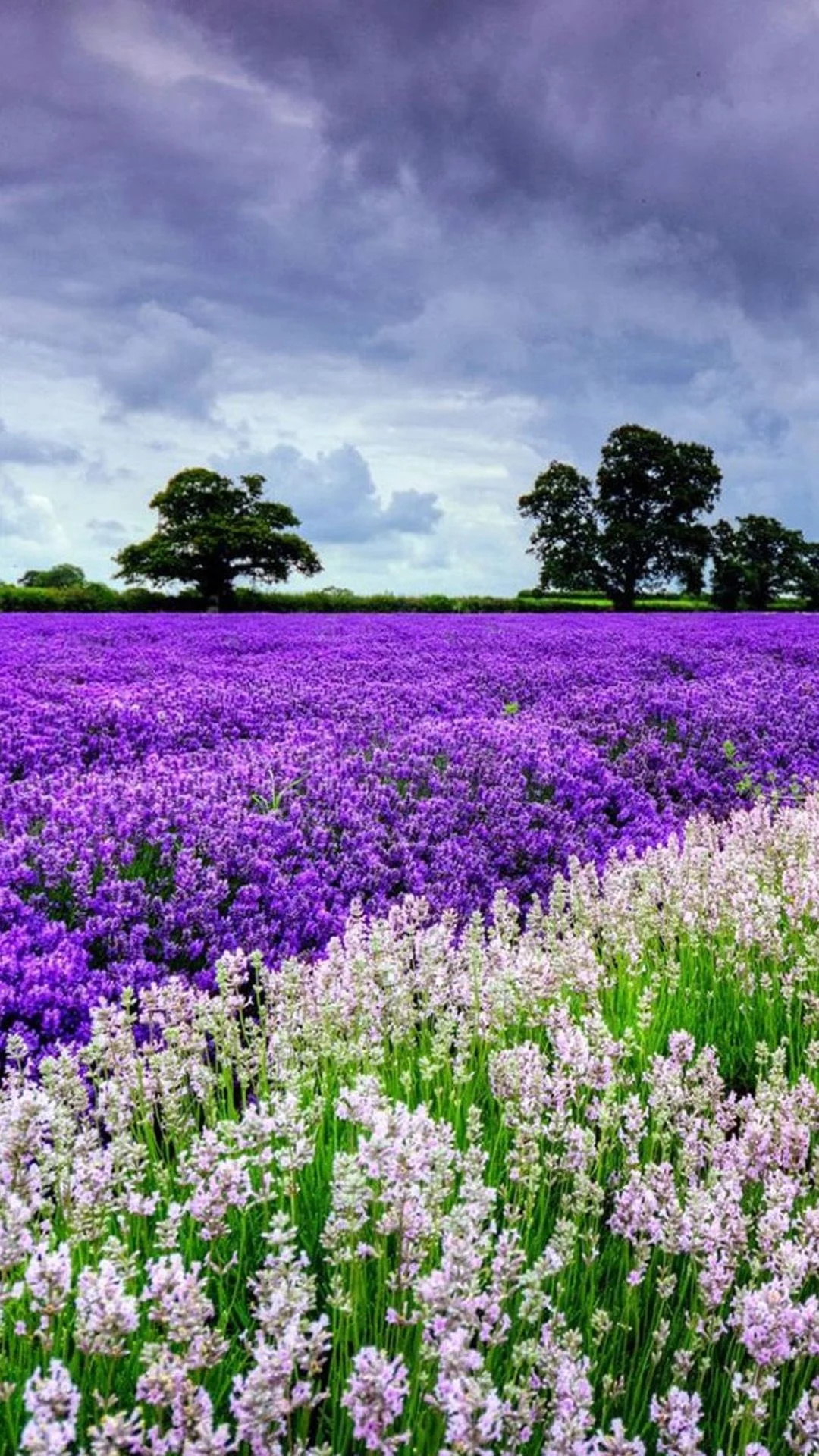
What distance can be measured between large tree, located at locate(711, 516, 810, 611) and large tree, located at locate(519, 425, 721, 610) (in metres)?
4.32

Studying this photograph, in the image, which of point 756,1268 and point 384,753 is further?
point 384,753

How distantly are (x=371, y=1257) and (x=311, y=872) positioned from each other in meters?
3.43

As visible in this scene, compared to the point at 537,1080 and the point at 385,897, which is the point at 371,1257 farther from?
the point at 385,897

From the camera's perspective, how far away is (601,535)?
159 feet

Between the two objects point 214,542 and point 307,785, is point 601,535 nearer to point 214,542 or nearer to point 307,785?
point 214,542

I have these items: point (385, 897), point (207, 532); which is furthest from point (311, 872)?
point (207, 532)

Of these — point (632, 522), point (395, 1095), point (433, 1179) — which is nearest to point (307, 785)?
point (395, 1095)

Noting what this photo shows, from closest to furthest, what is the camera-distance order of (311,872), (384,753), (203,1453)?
(203,1453), (311,872), (384,753)

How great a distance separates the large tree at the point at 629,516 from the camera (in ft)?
158

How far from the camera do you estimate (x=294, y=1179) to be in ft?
7.36

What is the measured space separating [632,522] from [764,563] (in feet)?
33.4

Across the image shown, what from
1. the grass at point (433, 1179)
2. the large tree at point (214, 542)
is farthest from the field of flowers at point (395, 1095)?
the large tree at point (214, 542)

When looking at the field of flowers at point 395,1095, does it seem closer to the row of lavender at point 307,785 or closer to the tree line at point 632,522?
the row of lavender at point 307,785

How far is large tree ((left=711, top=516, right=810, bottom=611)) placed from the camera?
2115 inches
